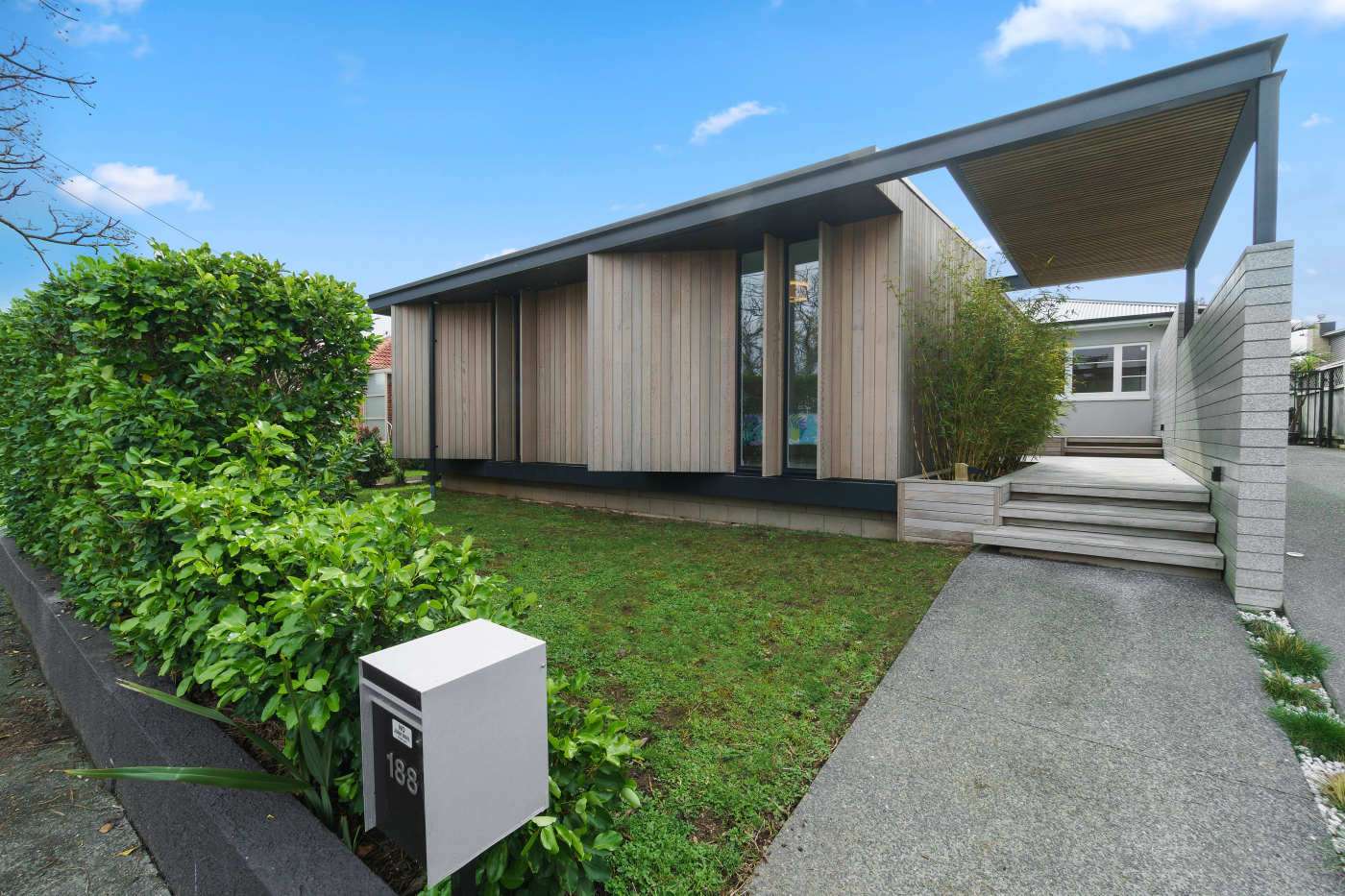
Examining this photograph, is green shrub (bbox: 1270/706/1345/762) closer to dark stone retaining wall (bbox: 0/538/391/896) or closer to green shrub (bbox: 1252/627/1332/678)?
green shrub (bbox: 1252/627/1332/678)

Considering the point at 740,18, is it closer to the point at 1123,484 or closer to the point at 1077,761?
the point at 1123,484

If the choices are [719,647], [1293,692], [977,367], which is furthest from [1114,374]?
[719,647]

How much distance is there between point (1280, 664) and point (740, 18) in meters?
8.25

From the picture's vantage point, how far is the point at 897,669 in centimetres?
274

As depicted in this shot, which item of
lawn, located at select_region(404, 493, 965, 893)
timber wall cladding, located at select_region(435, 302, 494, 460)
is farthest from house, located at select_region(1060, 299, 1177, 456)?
timber wall cladding, located at select_region(435, 302, 494, 460)

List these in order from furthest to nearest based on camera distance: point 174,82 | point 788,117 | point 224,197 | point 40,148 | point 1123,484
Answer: point 224,197, point 788,117, point 174,82, point 40,148, point 1123,484

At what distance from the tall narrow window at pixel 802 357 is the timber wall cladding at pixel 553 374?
2741mm

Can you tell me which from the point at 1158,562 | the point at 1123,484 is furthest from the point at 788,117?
the point at 1158,562

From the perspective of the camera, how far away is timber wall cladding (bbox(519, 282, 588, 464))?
7.51 metres

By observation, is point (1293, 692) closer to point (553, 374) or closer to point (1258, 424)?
point (1258, 424)

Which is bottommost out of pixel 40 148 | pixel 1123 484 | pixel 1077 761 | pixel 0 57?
pixel 1077 761

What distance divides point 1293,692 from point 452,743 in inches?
130

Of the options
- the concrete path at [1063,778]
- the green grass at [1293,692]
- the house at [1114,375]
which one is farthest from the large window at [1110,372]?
the concrete path at [1063,778]

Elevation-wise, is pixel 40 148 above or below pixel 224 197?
below
